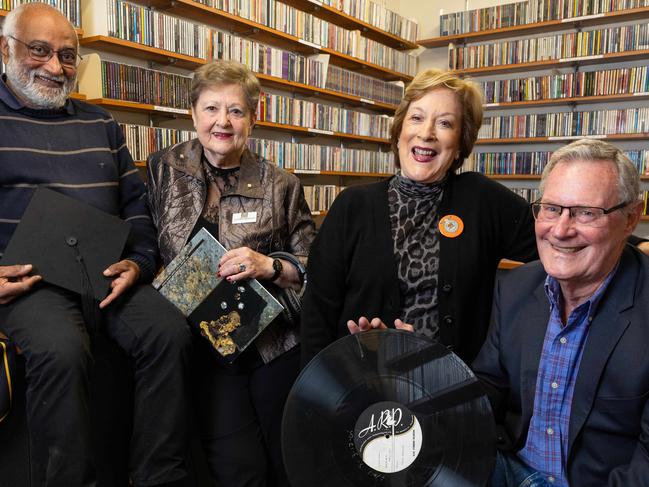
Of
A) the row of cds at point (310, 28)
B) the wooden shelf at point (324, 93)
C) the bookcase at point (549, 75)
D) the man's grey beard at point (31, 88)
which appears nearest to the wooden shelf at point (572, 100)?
the bookcase at point (549, 75)

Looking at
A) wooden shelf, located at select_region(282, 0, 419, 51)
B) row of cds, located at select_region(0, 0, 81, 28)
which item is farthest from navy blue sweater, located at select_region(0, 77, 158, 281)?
wooden shelf, located at select_region(282, 0, 419, 51)

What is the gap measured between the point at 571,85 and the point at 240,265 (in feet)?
15.2

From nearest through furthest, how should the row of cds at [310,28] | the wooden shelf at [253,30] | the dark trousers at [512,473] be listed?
the dark trousers at [512,473] → the wooden shelf at [253,30] → the row of cds at [310,28]

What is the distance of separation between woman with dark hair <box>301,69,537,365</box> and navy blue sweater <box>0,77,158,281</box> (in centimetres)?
72

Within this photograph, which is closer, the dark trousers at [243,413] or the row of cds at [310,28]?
the dark trousers at [243,413]

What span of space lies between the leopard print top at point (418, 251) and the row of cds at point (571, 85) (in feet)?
14.2

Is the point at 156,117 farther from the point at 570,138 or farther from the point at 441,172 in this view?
the point at 570,138

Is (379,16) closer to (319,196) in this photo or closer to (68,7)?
(319,196)

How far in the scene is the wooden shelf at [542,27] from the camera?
4.92m

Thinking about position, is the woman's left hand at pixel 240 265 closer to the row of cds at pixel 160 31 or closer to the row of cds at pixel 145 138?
the row of cds at pixel 145 138

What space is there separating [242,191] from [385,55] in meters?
4.35

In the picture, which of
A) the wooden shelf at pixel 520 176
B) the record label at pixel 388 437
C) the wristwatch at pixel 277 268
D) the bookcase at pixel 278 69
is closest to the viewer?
the record label at pixel 388 437

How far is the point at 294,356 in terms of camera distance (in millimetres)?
1913

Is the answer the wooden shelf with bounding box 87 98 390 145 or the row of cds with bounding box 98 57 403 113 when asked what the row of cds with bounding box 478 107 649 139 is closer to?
the wooden shelf with bounding box 87 98 390 145
